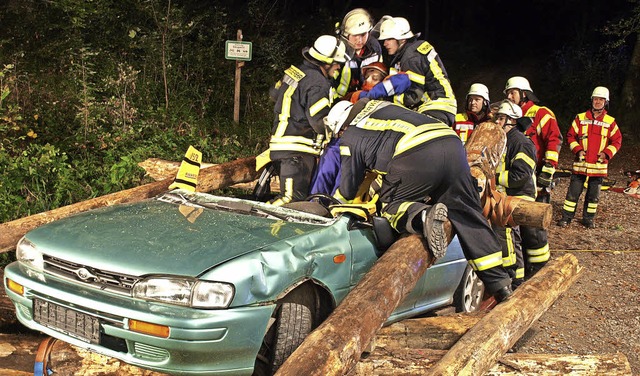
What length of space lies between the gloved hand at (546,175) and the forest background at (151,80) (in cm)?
459

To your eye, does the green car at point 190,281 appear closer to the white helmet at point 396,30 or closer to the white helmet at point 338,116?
the white helmet at point 338,116

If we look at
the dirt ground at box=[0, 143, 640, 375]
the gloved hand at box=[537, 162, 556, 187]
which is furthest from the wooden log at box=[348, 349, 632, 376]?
the gloved hand at box=[537, 162, 556, 187]

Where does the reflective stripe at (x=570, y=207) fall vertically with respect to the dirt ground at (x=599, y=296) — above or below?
above

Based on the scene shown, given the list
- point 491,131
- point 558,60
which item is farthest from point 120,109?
point 558,60

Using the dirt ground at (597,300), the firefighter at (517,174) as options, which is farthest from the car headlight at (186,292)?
the firefighter at (517,174)

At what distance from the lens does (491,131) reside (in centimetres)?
641

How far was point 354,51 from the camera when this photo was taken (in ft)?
24.5

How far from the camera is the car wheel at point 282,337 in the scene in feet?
12.7

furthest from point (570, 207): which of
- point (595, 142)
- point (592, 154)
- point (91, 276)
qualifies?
point (91, 276)

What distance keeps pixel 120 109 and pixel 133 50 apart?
277 cm

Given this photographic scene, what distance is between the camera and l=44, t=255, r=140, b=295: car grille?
3594 millimetres

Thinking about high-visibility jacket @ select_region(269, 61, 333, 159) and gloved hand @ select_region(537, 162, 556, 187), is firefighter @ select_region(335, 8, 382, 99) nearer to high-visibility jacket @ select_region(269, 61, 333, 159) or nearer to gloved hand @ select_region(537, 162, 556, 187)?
high-visibility jacket @ select_region(269, 61, 333, 159)

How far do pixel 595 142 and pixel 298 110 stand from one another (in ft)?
16.4

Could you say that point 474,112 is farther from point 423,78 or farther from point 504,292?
point 504,292
